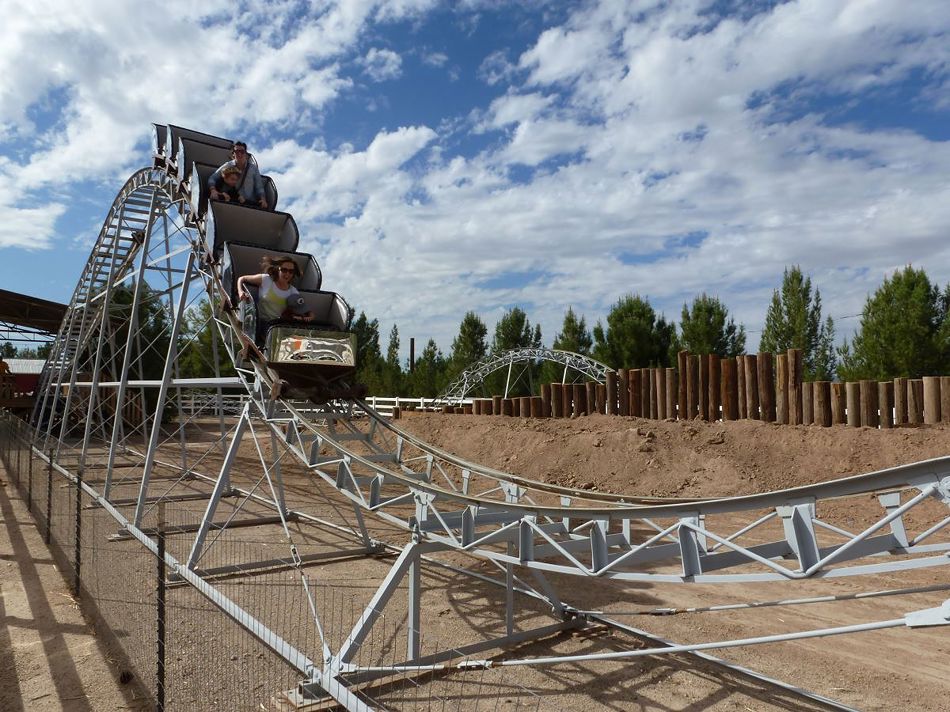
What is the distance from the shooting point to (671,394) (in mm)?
18078

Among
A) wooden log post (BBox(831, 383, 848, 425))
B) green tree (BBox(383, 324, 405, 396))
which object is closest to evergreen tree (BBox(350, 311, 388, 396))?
green tree (BBox(383, 324, 405, 396))

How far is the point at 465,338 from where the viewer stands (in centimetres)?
4938

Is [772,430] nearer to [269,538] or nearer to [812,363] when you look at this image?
[269,538]

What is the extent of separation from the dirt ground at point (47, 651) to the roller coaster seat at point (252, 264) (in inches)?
172

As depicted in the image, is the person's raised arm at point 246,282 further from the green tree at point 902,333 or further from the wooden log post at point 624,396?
the green tree at point 902,333

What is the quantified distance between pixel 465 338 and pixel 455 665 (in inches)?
1705

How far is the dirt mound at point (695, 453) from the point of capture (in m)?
13.7

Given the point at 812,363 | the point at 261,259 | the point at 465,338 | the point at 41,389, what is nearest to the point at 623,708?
the point at 261,259

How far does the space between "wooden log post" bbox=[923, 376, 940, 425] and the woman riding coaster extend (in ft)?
39.6

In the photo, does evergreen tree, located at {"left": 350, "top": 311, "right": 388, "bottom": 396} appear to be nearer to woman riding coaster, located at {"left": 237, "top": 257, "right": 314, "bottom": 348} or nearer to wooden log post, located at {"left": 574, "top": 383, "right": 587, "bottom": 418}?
wooden log post, located at {"left": 574, "top": 383, "right": 587, "bottom": 418}

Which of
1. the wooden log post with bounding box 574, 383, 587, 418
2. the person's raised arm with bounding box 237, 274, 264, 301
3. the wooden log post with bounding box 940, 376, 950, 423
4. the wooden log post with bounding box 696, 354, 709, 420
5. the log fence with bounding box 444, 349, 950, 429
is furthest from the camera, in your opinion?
the wooden log post with bounding box 574, 383, 587, 418

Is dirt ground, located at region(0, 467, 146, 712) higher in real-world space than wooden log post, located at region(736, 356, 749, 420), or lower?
lower

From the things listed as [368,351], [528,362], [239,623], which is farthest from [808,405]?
[368,351]

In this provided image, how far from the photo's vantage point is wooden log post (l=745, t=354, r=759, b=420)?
16.2 m
